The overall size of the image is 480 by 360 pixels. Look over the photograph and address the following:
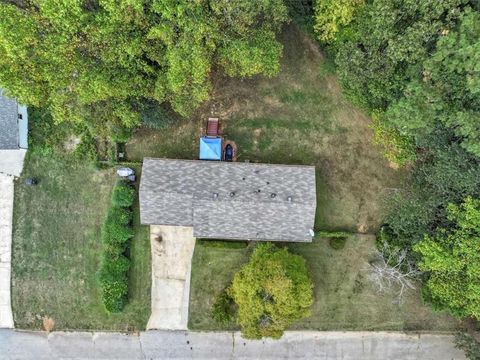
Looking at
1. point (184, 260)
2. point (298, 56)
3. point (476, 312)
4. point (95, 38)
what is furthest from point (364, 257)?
point (95, 38)

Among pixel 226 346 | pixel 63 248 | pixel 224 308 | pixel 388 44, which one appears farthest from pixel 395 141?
pixel 63 248

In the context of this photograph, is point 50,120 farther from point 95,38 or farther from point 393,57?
point 393,57

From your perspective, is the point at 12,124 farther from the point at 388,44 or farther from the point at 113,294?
the point at 388,44

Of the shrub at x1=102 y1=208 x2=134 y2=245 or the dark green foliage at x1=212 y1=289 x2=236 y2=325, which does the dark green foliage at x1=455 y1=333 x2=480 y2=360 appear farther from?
the shrub at x1=102 y1=208 x2=134 y2=245

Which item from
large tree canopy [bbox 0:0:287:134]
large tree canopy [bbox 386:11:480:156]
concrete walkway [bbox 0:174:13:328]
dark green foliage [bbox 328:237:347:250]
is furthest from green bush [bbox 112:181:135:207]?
large tree canopy [bbox 386:11:480:156]

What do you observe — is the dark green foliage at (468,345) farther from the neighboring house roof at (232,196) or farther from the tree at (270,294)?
the neighboring house roof at (232,196)

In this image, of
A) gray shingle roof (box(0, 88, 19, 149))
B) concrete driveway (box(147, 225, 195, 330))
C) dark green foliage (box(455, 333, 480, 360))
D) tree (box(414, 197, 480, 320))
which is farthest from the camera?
concrete driveway (box(147, 225, 195, 330))
